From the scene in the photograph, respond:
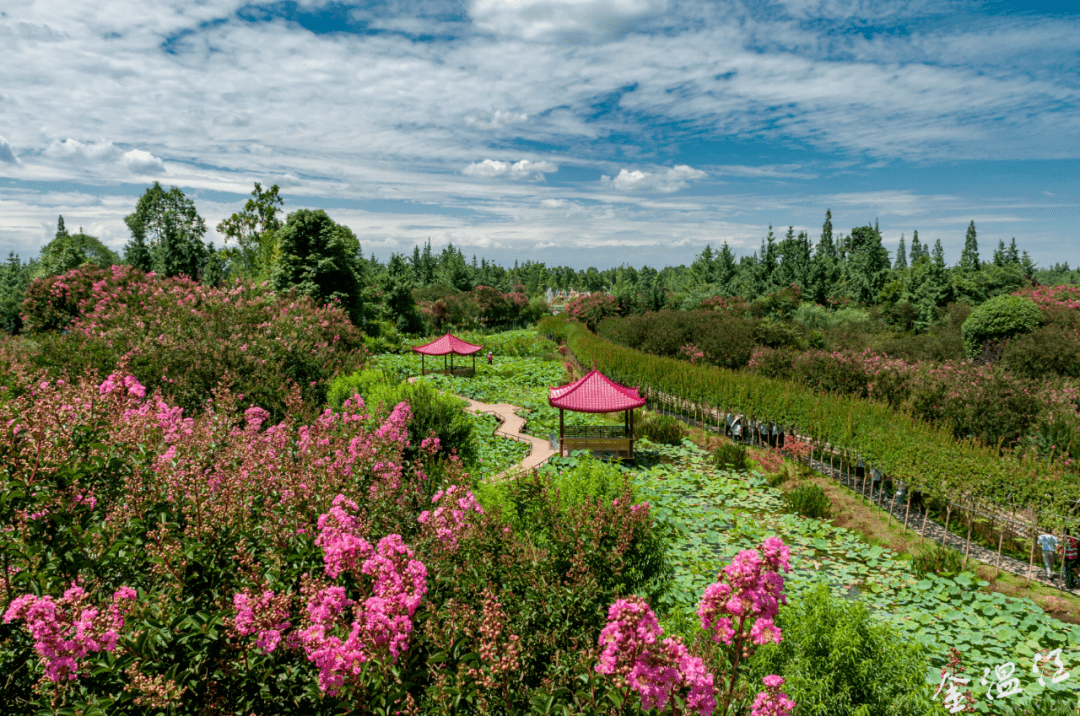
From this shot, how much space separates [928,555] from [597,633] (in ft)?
22.6

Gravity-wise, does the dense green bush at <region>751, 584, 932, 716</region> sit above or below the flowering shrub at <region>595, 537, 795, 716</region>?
below

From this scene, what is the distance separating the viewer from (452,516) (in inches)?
151

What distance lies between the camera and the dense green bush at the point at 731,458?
1220cm

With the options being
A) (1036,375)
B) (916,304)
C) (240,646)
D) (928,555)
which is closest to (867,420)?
(928,555)

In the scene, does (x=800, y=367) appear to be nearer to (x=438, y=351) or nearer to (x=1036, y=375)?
(x=1036, y=375)

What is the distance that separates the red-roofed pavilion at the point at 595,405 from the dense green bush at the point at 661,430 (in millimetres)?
1986

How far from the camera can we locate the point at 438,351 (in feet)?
66.8

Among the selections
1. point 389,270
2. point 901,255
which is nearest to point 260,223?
point 389,270

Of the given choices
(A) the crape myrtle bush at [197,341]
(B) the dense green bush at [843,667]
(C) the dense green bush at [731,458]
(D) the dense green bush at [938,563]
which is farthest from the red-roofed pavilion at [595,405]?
(B) the dense green bush at [843,667]

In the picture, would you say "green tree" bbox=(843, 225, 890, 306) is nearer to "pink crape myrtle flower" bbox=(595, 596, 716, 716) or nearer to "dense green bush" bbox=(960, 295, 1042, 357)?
"dense green bush" bbox=(960, 295, 1042, 357)

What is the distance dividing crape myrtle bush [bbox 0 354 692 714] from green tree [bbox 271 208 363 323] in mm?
22146

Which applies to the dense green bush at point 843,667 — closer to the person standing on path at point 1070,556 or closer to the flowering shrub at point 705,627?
the flowering shrub at point 705,627

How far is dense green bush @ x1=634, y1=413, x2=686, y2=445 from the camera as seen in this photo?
14.3 meters

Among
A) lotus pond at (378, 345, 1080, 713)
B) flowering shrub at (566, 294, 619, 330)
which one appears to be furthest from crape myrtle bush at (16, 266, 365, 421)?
flowering shrub at (566, 294, 619, 330)
